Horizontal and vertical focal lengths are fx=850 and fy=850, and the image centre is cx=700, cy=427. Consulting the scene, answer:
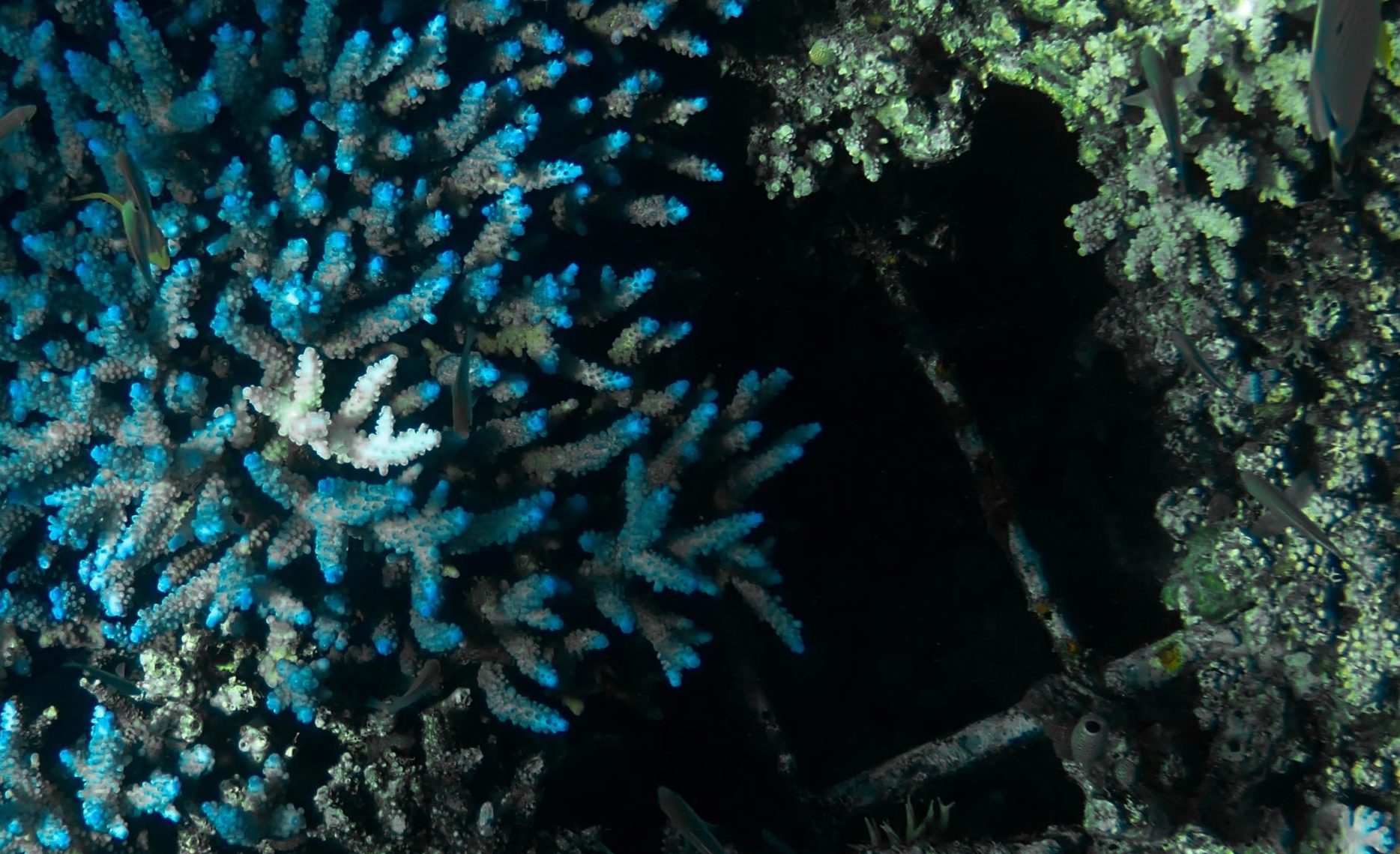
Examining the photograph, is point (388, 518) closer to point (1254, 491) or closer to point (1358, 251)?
point (1254, 491)

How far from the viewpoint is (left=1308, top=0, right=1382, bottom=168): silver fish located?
1678mm

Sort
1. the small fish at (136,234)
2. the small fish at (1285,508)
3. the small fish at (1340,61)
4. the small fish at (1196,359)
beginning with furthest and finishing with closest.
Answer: the small fish at (1196,359)
the small fish at (1285,508)
the small fish at (136,234)
the small fish at (1340,61)

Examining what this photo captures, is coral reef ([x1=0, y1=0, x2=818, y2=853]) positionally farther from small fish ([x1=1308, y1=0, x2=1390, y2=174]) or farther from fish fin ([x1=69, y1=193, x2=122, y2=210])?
small fish ([x1=1308, y1=0, x2=1390, y2=174])

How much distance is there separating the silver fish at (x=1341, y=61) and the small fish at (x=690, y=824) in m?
2.30

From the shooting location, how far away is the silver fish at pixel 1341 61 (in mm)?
1678

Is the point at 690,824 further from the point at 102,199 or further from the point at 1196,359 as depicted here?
the point at 102,199

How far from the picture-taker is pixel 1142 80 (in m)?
2.77

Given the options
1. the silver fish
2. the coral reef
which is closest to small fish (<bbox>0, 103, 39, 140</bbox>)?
the coral reef

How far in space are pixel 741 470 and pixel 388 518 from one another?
1134mm

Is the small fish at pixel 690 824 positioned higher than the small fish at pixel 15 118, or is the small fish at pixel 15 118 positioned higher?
the small fish at pixel 15 118

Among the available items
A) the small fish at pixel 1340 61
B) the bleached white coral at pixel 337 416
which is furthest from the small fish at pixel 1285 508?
the bleached white coral at pixel 337 416

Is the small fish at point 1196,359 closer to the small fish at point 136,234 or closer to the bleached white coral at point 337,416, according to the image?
the bleached white coral at point 337,416

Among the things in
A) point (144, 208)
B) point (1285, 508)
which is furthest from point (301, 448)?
point (1285, 508)

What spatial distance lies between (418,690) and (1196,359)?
107 inches
